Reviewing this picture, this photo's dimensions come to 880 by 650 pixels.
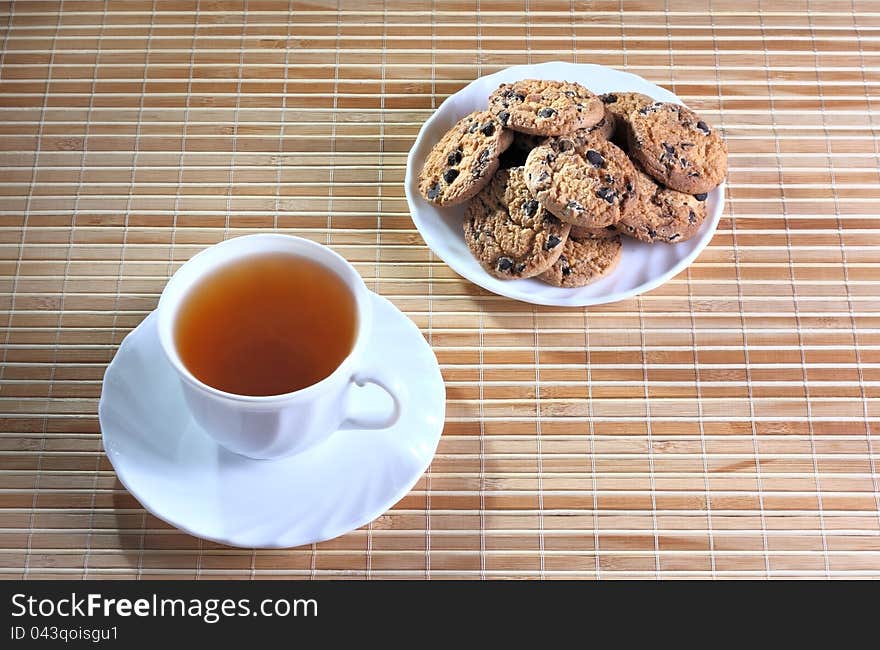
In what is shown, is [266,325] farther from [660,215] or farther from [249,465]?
[660,215]

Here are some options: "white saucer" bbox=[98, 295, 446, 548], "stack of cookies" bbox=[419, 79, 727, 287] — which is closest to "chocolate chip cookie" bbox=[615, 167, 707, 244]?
"stack of cookies" bbox=[419, 79, 727, 287]

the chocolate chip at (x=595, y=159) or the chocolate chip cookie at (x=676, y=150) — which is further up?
the chocolate chip cookie at (x=676, y=150)

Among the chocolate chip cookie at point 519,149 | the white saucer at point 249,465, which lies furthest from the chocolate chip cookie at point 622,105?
the white saucer at point 249,465

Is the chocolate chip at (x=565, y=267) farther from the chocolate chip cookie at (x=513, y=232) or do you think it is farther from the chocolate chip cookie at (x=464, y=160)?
the chocolate chip cookie at (x=464, y=160)

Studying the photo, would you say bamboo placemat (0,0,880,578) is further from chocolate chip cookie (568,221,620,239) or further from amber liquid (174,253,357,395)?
amber liquid (174,253,357,395)

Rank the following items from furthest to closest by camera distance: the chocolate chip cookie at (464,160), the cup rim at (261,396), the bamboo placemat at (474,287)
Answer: the chocolate chip cookie at (464,160) < the bamboo placemat at (474,287) < the cup rim at (261,396)

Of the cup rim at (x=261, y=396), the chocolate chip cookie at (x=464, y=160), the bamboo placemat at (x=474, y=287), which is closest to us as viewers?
the cup rim at (x=261, y=396)
